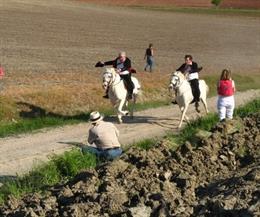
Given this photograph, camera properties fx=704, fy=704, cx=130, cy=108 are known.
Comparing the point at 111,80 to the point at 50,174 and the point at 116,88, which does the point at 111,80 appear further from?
the point at 50,174

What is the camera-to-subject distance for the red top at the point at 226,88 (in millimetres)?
19594

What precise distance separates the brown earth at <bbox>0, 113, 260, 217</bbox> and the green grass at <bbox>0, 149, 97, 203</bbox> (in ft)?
5.53

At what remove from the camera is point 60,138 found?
Answer: 20766 mm

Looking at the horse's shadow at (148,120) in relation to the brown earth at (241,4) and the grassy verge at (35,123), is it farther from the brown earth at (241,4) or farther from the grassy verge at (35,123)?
the brown earth at (241,4)

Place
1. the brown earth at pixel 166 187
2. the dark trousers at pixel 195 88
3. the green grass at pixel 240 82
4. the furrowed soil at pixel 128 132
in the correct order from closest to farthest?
the brown earth at pixel 166 187, the furrowed soil at pixel 128 132, the dark trousers at pixel 195 88, the green grass at pixel 240 82

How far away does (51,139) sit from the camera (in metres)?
20.6

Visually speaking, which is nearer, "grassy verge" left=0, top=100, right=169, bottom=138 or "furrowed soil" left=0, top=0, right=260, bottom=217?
"furrowed soil" left=0, top=0, right=260, bottom=217

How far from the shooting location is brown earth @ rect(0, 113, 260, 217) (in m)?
8.32

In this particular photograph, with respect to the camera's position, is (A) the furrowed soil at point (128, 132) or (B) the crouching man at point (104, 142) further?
(B) the crouching man at point (104, 142)

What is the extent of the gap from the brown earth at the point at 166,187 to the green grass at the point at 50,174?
1.68 m

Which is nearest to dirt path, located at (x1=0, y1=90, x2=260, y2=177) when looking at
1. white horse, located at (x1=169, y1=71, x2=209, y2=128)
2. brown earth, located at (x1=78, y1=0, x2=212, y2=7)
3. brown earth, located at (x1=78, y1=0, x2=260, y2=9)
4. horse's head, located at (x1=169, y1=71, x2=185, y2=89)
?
white horse, located at (x1=169, y1=71, x2=209, y2=128)

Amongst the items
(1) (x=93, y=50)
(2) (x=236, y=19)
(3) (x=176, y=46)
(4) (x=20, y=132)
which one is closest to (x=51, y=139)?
(4) (x=20, y=132)

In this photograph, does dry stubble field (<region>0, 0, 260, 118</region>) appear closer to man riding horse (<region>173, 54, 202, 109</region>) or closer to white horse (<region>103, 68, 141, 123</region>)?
white horse (<region>103, 68, 141, 123</region>)

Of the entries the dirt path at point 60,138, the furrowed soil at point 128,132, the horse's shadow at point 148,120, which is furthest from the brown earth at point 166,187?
the horse's shadow at point 148,120
